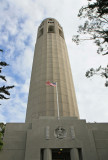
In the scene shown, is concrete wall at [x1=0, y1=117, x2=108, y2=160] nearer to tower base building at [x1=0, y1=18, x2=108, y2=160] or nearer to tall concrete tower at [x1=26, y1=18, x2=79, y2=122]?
tower base building at [x1=0, y1=18, x2=108, y2=160]

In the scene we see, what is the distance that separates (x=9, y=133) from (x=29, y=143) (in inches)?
139

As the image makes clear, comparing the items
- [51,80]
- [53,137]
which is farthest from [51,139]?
[51,80]

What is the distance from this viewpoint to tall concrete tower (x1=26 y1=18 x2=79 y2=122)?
75.6 ft

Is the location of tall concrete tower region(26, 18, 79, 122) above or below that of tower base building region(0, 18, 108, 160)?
above

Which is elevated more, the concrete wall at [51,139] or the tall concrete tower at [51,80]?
the tall concrete tower at [51,80]

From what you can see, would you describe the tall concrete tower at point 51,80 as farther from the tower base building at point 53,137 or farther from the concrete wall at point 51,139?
the concrete wall at point 51,139

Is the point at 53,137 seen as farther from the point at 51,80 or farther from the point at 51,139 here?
the point at 51,80

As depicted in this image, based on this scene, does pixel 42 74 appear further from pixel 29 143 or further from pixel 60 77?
pixel 29 143

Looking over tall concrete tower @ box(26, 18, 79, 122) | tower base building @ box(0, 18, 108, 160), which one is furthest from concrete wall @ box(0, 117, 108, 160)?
tall concrete tower @ box(26, 18, 79, 122)

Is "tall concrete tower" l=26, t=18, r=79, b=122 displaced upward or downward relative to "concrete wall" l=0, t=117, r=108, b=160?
upward

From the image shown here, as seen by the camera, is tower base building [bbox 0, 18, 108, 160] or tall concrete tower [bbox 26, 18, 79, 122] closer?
tower base building [bbox 0, 18, 108, 160]

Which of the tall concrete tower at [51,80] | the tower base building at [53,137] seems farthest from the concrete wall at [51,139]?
the tall concrete tower at [51,80]

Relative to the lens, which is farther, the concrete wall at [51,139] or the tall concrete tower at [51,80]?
the tall concrete tower at [51,80]

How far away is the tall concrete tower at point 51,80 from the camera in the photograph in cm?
2303
